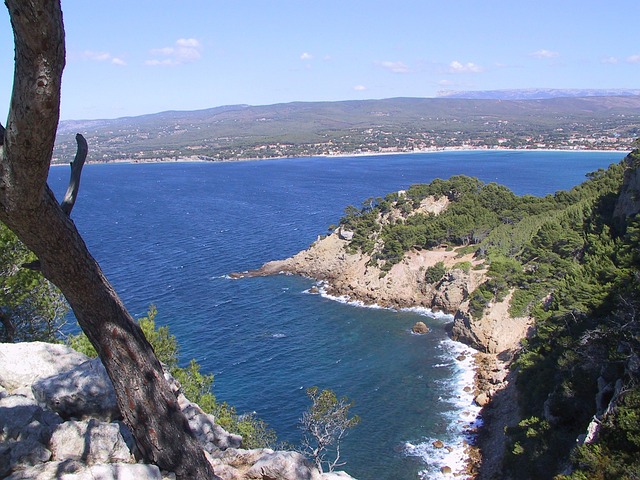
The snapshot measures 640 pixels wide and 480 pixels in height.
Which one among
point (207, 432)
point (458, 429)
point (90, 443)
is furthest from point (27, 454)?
point (458, 429)

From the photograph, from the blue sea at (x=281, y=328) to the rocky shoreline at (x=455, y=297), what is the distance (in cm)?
118

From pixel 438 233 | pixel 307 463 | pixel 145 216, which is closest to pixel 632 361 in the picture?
pixel 307 463

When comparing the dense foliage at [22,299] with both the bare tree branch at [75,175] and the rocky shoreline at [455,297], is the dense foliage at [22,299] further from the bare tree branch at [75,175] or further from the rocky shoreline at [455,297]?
the rocky shoreline at [455,297]

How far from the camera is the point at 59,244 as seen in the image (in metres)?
5.48

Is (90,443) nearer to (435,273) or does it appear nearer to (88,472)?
(88,472)

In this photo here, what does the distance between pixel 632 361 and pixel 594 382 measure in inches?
213

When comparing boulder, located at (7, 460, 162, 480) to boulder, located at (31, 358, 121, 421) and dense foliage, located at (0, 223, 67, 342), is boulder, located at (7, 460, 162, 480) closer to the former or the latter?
boulder, located at (31, 358, 121, 421)

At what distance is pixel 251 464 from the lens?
941cm

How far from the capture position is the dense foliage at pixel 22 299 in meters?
14.0

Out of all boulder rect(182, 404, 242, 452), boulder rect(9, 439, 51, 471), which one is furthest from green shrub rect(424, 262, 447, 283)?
boulder rect(9, 439, 51, 471)

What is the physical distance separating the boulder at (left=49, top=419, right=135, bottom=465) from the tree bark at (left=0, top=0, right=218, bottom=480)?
4.70 ft

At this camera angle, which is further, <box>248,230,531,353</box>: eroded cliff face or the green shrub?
the green shrub

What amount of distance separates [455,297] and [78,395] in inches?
1636

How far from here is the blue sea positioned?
97.7 feet
